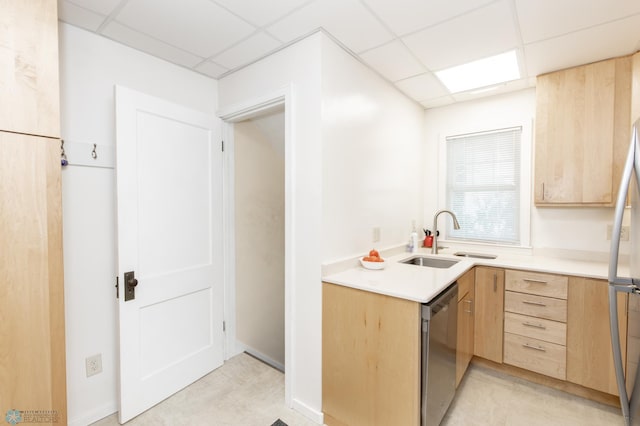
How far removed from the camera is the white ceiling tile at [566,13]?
155 centimetres

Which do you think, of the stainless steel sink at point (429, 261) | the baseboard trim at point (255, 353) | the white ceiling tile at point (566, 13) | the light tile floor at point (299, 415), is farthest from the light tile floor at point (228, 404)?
the white ceiling tile at point (566, 13)

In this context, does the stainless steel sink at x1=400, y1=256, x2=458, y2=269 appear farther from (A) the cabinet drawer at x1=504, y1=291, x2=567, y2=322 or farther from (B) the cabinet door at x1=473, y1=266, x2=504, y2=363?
(A) the cabinet drawer at x1=504, y1=291, x2=567, y2=322

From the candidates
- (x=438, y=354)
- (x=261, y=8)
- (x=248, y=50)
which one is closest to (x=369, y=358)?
(x=438, y=354)

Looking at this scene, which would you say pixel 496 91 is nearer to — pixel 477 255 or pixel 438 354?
pixel 477 255

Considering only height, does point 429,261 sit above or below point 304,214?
below

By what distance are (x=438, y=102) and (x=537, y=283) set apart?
1973 millimetres

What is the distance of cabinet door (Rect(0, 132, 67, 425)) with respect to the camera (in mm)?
1161

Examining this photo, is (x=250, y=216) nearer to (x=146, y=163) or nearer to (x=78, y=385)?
(x=146, y=163)

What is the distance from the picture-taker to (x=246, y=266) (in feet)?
8.82

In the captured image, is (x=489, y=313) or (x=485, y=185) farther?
(x=485, y=185)

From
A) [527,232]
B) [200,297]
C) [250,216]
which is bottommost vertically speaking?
[200,297]

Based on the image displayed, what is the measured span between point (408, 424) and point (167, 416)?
1.50 meters

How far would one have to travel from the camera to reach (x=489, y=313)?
234cm

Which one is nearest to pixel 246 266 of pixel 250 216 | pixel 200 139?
pixel 250 216
